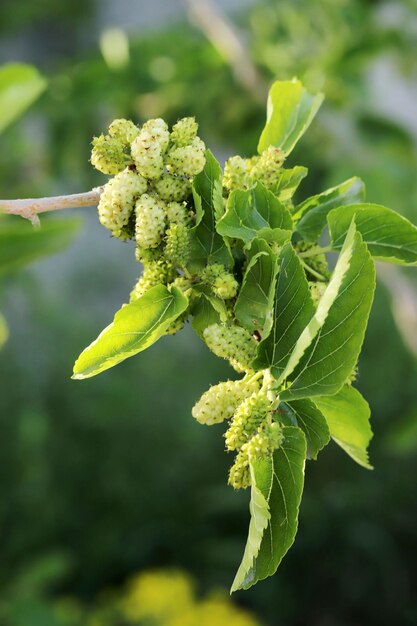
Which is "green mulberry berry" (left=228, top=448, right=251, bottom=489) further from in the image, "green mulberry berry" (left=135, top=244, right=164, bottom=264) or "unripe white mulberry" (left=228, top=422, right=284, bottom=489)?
"green mulberry berry" (left=135, top=244, right=164, bottom=264)

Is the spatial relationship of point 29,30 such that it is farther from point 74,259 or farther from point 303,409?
point 303,409

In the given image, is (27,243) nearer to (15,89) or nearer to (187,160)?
(15,89)

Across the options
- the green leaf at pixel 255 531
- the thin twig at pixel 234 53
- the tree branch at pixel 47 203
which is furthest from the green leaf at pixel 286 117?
the thin twig at pixel 234 53

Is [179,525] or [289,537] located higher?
[289,537]

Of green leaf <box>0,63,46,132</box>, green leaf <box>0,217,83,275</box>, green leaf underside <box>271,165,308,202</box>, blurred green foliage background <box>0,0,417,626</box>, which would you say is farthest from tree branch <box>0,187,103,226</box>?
blurred green foliage background <box>0,0,417,626</box>

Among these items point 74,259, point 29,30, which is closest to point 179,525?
point 74,259

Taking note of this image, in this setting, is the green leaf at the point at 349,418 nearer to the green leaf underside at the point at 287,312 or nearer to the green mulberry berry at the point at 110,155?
the green leaf underside at the point at 287,312
